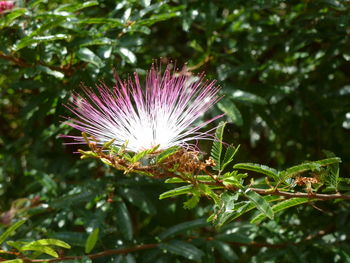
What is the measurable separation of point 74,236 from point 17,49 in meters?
0.93

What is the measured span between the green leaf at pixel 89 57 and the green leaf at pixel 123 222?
744 millimetres

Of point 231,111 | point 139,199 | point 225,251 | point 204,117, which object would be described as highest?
point 231,111

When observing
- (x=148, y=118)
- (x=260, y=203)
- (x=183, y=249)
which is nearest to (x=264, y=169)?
(x=260, y=203)

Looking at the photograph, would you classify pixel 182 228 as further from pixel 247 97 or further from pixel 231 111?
pixel 247 97

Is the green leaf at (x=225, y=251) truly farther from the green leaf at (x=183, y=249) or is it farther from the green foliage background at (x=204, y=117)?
the green leaf at (x=183, y=249)

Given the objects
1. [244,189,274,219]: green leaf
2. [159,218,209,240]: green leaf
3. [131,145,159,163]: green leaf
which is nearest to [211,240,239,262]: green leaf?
[159,218,209,240]: green leaf

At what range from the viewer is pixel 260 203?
1.62 metres

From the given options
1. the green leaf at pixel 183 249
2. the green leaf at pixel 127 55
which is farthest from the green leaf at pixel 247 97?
the green leaf at pixel 183 249

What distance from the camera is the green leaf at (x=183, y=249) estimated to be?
250cm

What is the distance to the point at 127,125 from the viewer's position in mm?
1828

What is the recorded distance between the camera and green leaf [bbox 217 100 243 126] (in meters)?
2.69

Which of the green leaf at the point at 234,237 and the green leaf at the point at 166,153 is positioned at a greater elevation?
the green leaf at the point at 166,153

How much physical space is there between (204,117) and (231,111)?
0.33 m

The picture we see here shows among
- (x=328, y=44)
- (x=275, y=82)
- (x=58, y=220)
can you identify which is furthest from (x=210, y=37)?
(x=58, y=220)
